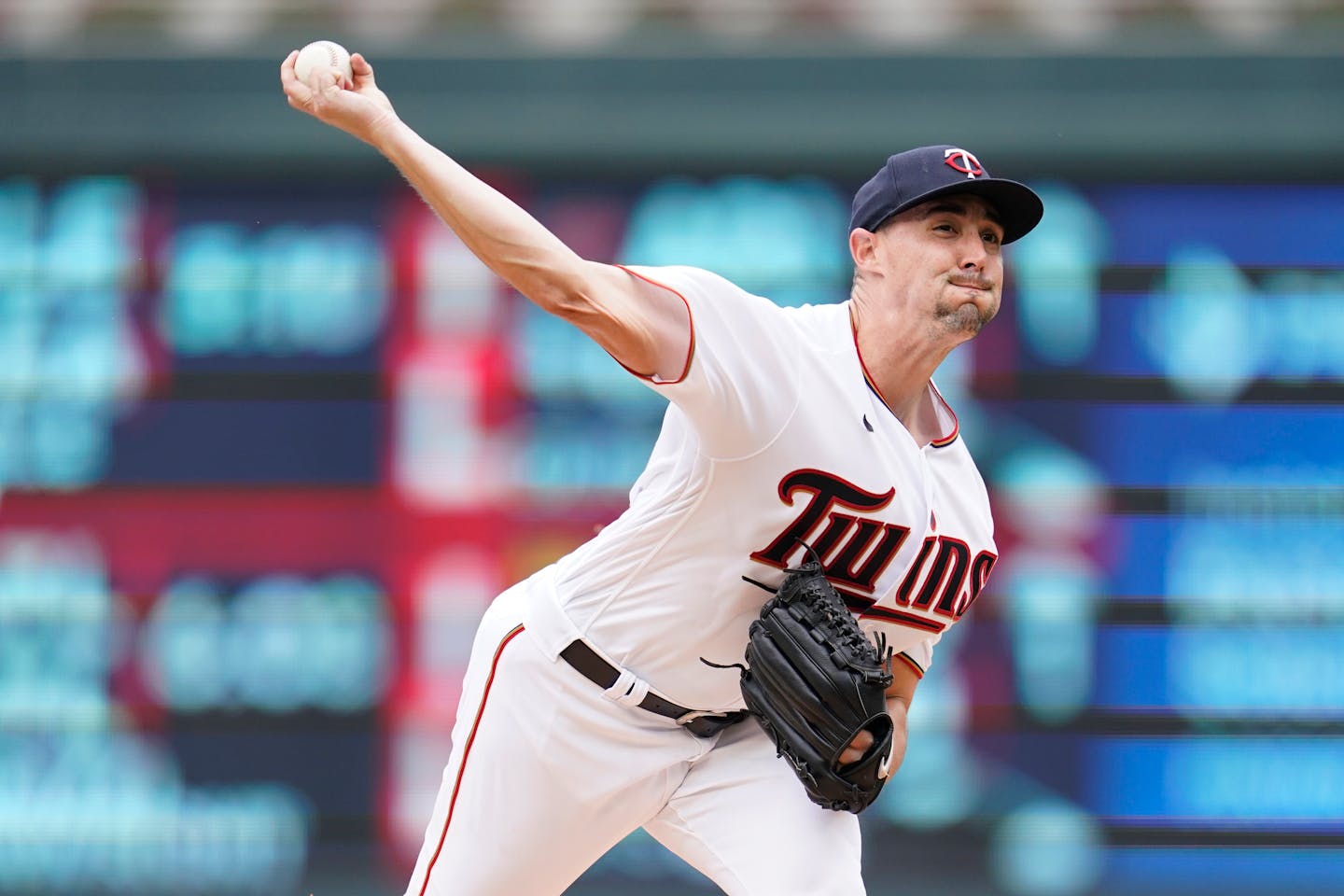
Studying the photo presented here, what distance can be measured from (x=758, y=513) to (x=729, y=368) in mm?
283

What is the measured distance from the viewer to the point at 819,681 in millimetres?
2381

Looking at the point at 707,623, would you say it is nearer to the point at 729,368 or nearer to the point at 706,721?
the point at 706,721

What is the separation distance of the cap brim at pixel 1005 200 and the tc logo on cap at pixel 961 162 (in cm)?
3

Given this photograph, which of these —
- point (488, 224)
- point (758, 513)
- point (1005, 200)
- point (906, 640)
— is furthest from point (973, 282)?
point (488, 224)


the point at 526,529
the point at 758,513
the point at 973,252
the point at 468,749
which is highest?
the point at 973,252

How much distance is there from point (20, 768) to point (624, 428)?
7.03 ft

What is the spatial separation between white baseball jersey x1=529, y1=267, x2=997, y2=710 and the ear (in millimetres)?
86

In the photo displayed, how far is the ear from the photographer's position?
8.67ft

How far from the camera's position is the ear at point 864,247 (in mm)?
2643

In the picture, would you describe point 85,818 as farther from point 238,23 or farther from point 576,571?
point 576,571

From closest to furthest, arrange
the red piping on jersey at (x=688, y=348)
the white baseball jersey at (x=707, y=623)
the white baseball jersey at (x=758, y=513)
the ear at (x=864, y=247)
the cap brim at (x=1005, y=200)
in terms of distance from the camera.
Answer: the red piping on jersey at (x=688, y=348) < the white baseball jersey at (x=758, y=513) < the white baseball jersey at (x=707, y=623) < the cap brim at (x=1005, y=200) < the ear at (x=864, y=247)

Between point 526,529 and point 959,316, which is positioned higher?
point 959,316

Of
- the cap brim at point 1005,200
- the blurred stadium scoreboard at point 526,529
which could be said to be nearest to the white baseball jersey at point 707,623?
the cap brim at point 1005,200

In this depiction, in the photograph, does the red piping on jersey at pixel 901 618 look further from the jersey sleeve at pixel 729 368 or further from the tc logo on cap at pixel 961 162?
the tc logo on cap at pixel 961 162
